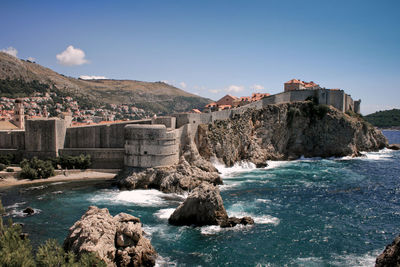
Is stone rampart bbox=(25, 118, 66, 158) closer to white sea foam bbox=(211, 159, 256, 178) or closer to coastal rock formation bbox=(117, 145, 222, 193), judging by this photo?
coastal rock formation bbox=(117, 145, 222, 193)

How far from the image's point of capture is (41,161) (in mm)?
38188

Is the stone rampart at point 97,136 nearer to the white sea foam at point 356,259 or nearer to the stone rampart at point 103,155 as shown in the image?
the stone rampart at point 103,155

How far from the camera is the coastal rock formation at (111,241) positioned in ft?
58.0

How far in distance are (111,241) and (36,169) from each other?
22.8m

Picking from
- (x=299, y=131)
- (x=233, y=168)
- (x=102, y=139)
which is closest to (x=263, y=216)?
(x=233, y=168)

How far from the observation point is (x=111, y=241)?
61.5 feet

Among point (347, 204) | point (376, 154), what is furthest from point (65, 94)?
point (347, 204)

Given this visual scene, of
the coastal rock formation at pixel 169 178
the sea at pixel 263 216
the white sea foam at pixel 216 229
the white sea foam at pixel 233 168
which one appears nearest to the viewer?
the sea at pixel 263 216

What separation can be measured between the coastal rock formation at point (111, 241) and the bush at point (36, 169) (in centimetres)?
1990

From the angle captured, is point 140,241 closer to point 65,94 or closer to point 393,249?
point 393,249

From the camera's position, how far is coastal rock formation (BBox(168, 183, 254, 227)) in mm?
24531

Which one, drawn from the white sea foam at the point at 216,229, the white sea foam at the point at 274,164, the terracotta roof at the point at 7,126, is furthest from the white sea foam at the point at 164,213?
the terracotta roof at the point at 7,126

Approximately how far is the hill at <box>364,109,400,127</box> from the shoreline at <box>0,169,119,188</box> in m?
141

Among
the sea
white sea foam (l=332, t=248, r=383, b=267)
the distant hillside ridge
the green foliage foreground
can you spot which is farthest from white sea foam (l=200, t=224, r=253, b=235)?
the distant hillside ridge
